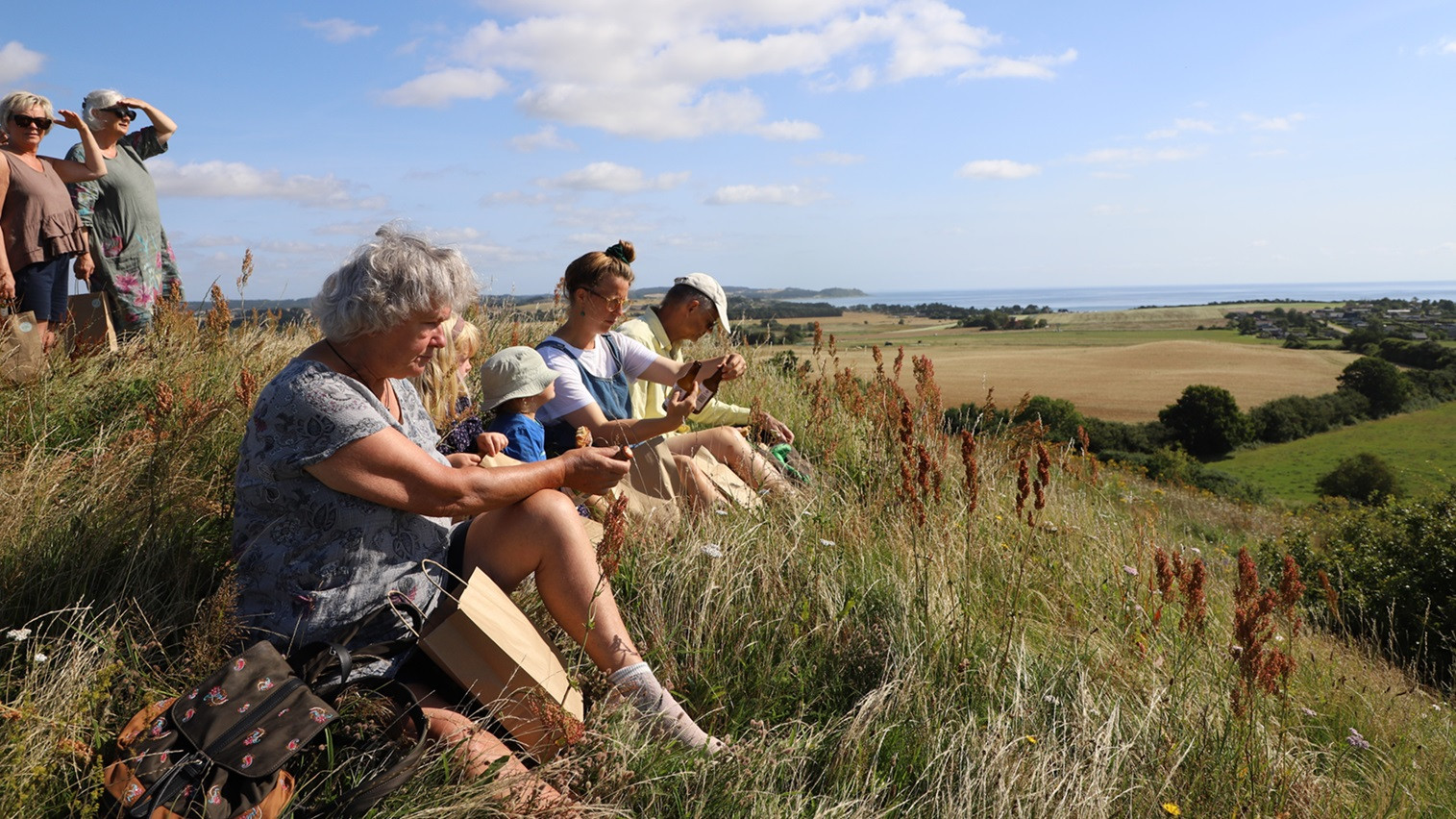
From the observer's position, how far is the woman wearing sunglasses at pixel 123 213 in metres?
5.00

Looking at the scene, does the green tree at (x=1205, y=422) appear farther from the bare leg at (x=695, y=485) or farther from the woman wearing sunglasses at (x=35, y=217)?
the woman wearing sunglasses at (x=35, y=217)

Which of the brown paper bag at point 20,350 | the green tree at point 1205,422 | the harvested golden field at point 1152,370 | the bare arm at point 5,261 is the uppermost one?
the bare arm at point 5,261

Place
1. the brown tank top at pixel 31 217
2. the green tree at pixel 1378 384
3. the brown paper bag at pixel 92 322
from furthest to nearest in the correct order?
the green tree at pixel 1378 384
the brown paper bag at pixel 92 322
the brown tank top at pixel 31 217

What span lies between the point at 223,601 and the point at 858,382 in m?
4.11

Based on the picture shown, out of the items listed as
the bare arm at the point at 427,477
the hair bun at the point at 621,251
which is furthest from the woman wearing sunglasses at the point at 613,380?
the bare arm at the point at 427,477

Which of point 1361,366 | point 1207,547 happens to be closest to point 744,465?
point 1207,547

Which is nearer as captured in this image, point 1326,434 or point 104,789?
point 104,789

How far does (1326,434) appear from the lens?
43188 millimetres

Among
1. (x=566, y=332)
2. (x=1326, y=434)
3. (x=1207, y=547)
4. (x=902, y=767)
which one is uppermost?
(x=566, y=332)

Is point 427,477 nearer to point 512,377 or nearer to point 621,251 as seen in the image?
point 512,377

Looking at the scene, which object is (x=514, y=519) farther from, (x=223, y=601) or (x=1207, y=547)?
(x=1207, y=547)

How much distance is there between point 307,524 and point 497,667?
0.53 m

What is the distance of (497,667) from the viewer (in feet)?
6.73

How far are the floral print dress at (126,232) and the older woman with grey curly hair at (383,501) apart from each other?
3.74 m
